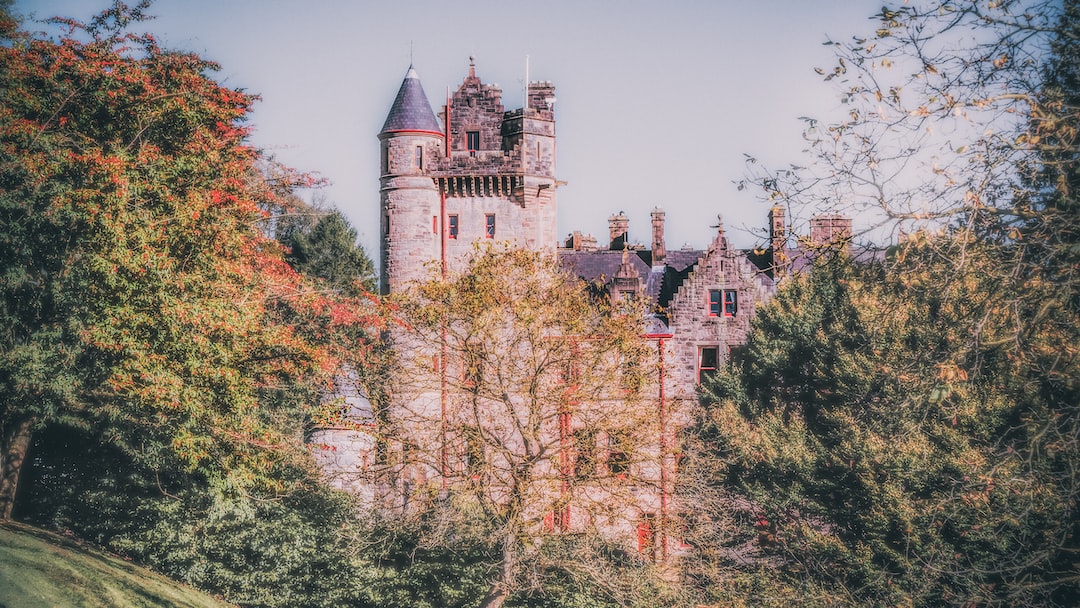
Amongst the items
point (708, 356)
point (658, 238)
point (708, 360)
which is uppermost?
point (658, 238)

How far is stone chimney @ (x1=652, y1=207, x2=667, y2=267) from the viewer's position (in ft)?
130

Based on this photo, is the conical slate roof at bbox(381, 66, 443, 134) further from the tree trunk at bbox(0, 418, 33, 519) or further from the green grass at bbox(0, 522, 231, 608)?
the green grass at bbox(0, 522, 231, 608)

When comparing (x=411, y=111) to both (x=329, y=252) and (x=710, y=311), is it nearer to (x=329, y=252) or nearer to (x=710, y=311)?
(x=710, y=311)

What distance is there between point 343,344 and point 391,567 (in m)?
8.75

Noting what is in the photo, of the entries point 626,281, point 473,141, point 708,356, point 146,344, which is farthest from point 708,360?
point 146,344

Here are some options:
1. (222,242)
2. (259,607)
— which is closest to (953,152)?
(222,242)

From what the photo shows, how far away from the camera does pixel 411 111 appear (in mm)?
33375

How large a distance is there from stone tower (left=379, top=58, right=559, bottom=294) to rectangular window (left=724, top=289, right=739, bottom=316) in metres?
8.01

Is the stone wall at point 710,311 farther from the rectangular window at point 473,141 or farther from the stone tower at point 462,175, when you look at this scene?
the rectangular window at point 473,141

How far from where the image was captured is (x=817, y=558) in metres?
27.6

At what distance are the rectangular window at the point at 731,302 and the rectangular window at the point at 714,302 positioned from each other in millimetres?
283

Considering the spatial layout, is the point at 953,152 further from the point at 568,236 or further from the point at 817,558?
the point at 568,236

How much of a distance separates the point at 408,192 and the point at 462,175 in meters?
2.11

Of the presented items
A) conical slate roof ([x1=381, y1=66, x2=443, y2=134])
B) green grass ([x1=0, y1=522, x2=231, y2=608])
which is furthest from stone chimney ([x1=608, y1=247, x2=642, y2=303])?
green grass ([x1=0, y1=522, x2=231, y2=608])
